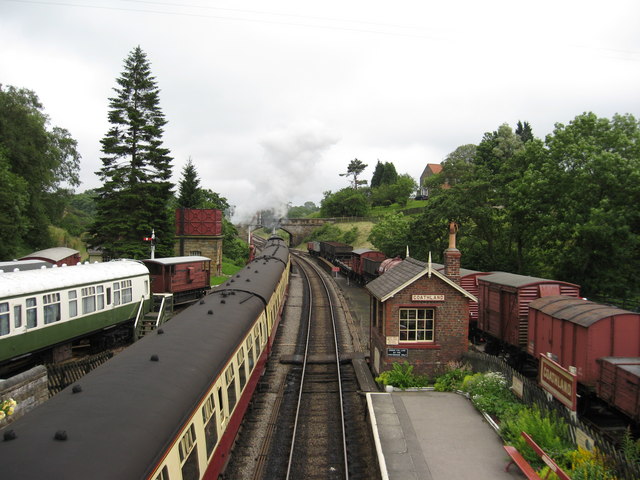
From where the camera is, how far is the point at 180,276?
78.9 ft

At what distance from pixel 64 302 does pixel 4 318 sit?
271cm

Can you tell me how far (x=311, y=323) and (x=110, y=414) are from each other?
62.9ft

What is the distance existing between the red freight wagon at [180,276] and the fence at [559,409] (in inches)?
626

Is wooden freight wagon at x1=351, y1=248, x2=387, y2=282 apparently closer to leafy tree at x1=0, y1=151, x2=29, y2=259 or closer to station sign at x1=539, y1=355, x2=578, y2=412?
station sign at x1=539, y1=355, x2=578, y2=412

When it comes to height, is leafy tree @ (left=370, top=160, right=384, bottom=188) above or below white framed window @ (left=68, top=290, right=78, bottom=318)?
above

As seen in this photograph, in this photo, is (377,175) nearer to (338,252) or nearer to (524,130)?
(524,130)

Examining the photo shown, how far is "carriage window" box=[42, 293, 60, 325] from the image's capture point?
551 inches

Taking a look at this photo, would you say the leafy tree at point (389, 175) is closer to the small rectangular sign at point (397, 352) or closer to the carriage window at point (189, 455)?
the small rectangular sign at point (397, 352)

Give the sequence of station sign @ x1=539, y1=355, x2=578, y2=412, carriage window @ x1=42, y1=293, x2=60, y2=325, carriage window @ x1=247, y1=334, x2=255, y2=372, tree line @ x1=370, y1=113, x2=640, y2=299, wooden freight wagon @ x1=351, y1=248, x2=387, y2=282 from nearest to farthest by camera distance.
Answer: station sign @ x1=539, y1=355, x2=578, y2=412, carriage window @ x1=247, y1=334, x2=255, y2=372, carriage window @ x1=42, y1=293, x2=60, y2=325, tree line @ x1=370, y1=113, x2=640, y2=299, wooden freight wagon @ x1=351, y1=248, x2=387, y2=282

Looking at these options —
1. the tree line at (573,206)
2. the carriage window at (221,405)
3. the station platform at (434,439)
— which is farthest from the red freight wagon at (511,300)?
the carriage window at (221,405)

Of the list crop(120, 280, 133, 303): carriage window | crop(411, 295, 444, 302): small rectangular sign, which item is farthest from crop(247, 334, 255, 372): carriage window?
crop(120, 280, 133, 303): carriage window

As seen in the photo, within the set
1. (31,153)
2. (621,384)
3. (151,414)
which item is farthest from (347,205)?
(151,414)

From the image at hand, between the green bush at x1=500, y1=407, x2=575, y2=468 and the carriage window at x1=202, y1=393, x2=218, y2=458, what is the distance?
6.42 metres

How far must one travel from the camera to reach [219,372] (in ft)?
25.4
